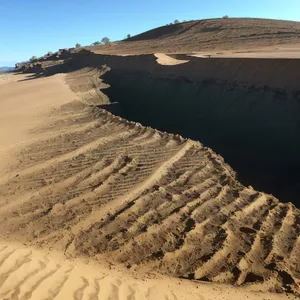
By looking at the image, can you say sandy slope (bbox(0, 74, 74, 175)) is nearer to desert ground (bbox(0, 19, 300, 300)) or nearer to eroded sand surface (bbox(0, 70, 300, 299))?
desert ground (bbox(0, 19, 300, 300))

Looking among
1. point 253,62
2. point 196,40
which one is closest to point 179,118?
point 253,62

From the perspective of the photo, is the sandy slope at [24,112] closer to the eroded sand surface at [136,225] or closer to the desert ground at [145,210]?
the desert ground at [145,210]

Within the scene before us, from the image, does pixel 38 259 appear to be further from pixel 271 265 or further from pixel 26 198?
pixel 271 265

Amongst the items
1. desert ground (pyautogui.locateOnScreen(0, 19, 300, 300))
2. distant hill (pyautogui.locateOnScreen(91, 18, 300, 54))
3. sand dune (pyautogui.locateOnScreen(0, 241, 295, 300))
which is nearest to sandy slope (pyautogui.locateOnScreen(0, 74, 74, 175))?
desert ground (pyautogui.locateOnScreen(0, 19, 300, 300))

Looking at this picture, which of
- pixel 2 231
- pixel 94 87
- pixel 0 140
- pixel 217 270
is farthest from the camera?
pixel 94 87

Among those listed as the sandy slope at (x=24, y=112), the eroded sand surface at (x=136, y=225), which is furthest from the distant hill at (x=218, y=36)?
the eroded sand surface at (x=136, y=225)
